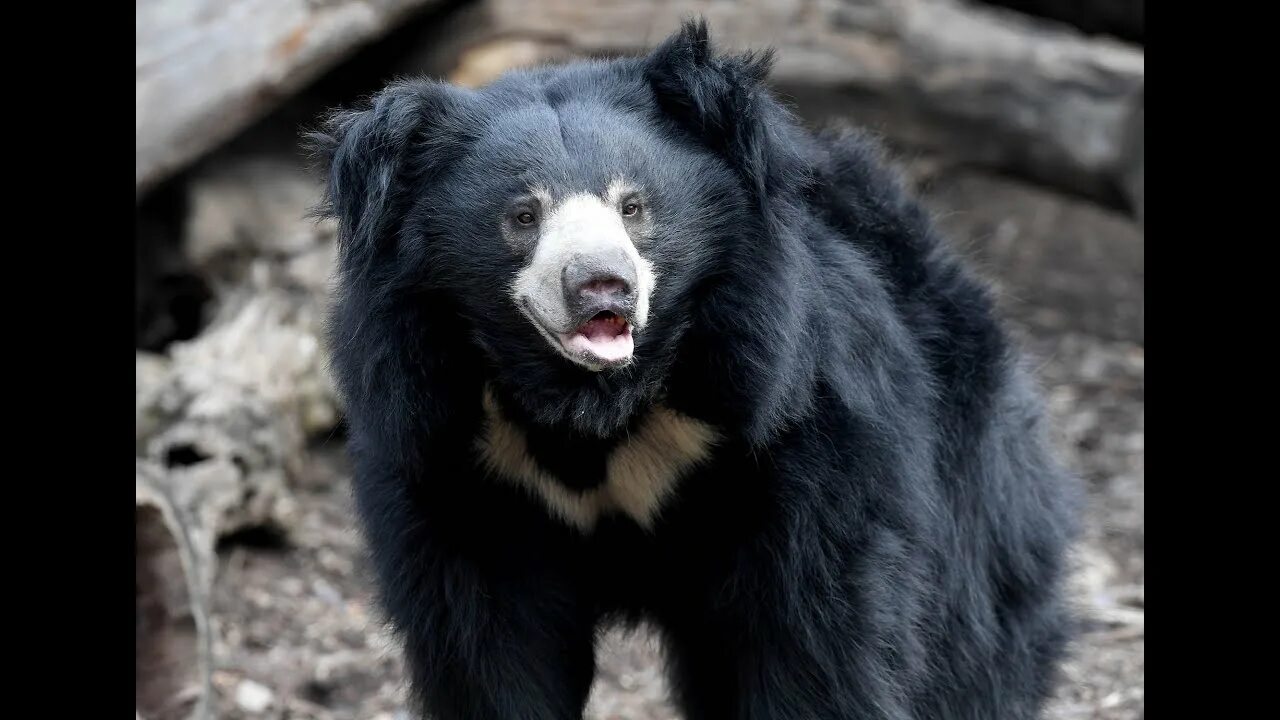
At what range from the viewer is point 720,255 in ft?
11.5

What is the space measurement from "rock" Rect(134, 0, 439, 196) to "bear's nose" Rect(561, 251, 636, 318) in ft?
11.7

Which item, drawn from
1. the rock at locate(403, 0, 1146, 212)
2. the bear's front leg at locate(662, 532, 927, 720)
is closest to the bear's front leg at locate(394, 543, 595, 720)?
the bear's front leg at locate(662, 532, 927, 720)

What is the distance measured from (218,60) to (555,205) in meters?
3.44

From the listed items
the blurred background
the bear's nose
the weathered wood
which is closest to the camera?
the bear's nose

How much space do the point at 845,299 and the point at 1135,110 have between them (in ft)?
12.4

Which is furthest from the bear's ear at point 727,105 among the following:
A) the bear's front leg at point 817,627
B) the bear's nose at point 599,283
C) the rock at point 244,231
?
→ the rock at point 244,231

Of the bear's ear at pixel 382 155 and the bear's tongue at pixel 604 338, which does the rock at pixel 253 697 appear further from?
the bear's tongue at pixel 604 338

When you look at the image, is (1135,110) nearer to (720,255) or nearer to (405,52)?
(405,52)

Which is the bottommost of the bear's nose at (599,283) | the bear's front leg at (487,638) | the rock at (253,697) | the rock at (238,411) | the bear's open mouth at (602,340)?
the rock at (253,697)

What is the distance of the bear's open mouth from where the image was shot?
322 cm

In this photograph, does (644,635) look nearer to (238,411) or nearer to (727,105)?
(238,411)

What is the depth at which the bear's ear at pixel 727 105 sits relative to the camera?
3.50 meters

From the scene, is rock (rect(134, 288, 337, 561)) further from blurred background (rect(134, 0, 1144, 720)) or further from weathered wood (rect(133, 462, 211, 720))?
weathered wood (rect(133, 462, 211, 720))
